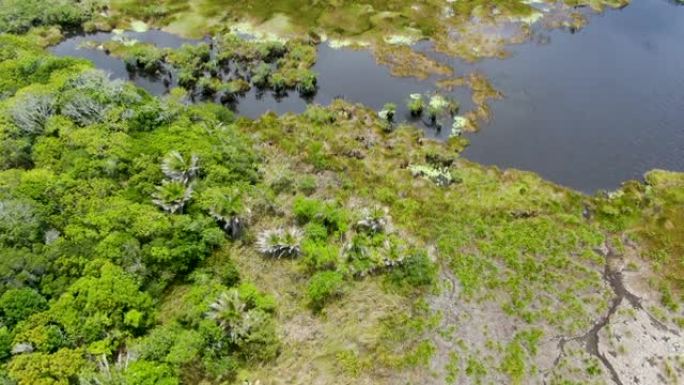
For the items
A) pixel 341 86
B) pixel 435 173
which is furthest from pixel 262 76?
pixel 435 173

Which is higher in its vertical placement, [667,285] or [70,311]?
[70,311]

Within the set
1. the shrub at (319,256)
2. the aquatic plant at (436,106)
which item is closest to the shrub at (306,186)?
the shrub at (319,256)

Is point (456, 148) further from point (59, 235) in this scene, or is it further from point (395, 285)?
point (59, 235)

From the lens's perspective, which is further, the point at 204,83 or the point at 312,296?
the point at 204,83

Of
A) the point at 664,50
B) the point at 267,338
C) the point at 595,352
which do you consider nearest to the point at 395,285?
the point at 267,338

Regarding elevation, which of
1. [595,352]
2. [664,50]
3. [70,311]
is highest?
[664,50]

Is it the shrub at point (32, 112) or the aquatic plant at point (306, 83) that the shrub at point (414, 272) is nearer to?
the aquatic plant at point (306, 83)
